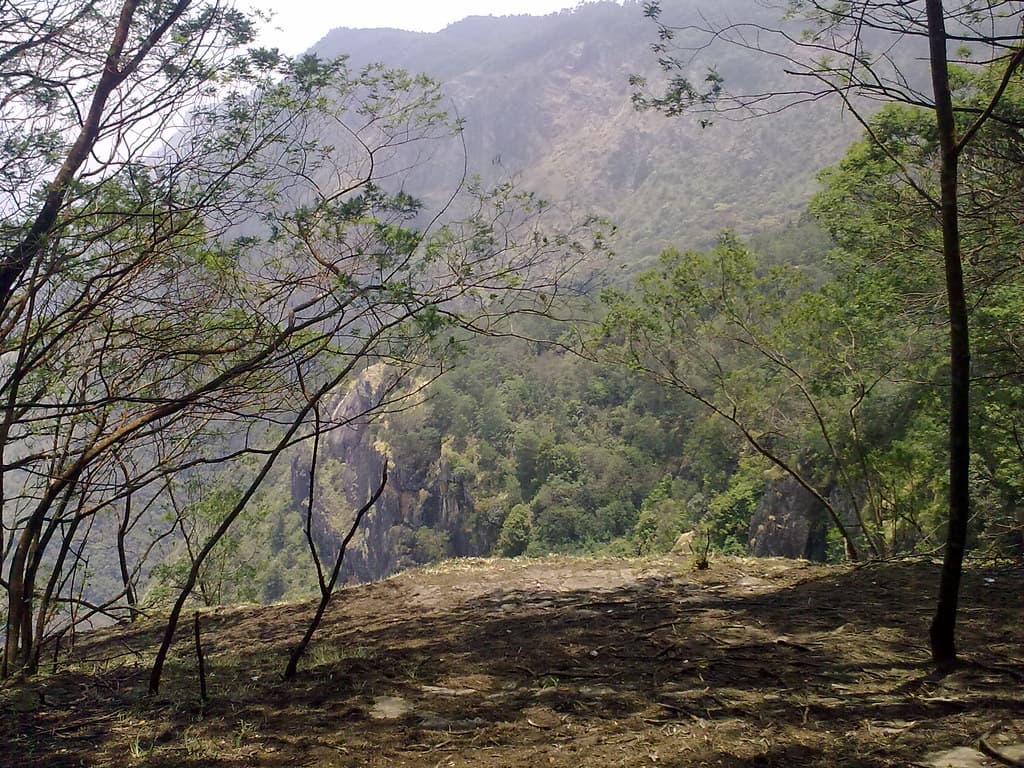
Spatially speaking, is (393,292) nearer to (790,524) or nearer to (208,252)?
(208,252)

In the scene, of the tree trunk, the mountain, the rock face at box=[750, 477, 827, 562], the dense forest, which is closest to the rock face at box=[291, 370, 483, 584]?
the mountain

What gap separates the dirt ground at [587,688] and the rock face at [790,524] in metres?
11.2

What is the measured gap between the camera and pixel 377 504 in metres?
43.5

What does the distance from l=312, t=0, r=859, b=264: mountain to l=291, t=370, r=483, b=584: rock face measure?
56.7 feet

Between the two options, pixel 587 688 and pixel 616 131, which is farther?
pixel 616 131

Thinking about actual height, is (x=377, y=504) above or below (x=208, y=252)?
below

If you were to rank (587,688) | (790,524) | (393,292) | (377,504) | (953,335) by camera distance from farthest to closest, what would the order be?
1. (377,504)
2. (790,524)
3. (393,292)
4. (587,688)
5. (953,335)

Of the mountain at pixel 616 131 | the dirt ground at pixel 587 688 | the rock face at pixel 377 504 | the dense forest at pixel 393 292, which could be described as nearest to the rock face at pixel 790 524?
the dense forest at pixel 393 292

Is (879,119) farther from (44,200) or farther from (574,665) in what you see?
(44,200)

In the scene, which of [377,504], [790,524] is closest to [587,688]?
[790,524]

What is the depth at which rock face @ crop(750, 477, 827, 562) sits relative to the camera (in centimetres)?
1627

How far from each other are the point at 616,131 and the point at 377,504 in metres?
69.9

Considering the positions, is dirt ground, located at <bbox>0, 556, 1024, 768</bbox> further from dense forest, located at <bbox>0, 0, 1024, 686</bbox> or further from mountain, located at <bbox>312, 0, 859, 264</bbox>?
mountain, located at <bbox>312, 0, 859, 264</bbox>

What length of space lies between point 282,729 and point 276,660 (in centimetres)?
144
